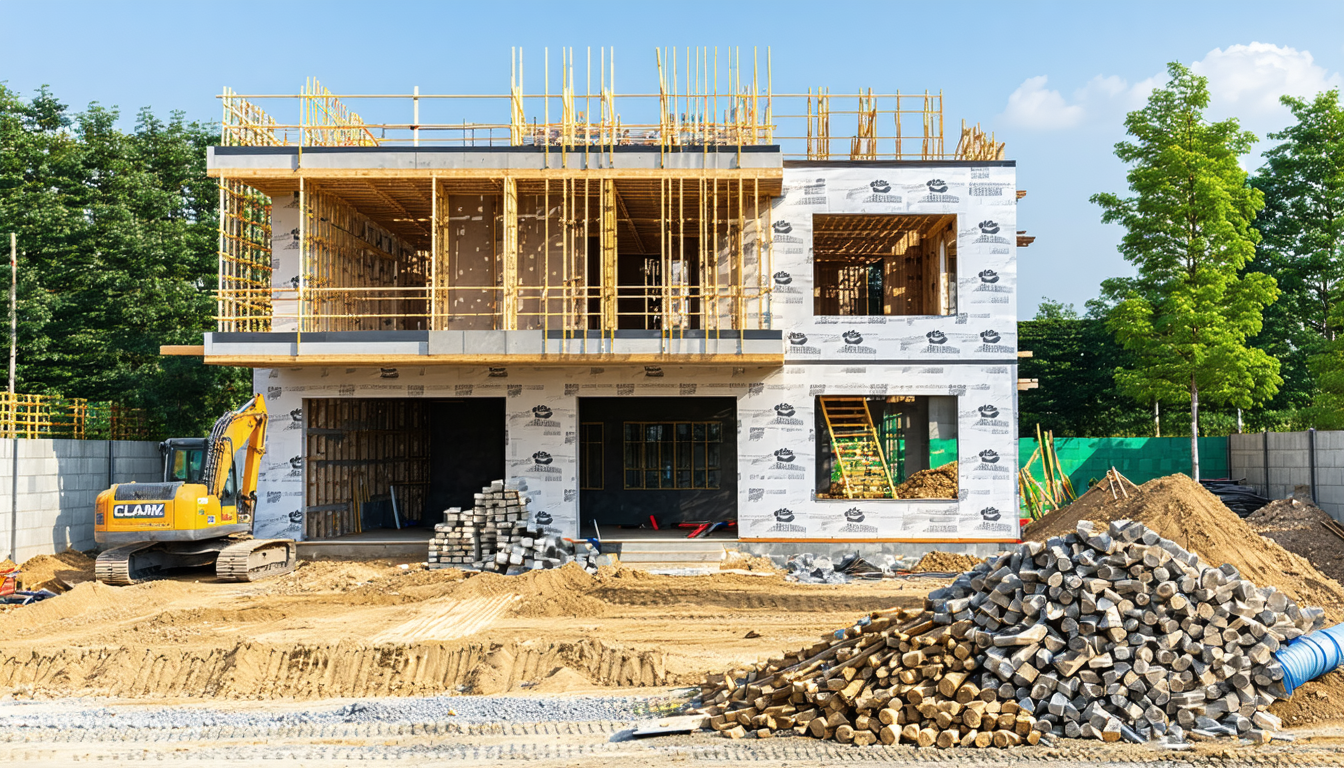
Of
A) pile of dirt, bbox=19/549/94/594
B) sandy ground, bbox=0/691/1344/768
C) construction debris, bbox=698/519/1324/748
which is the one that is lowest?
pile of dirt, bbox=19/549/94/594

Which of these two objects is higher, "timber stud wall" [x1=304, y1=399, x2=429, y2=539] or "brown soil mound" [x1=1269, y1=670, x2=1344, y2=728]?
"timber stud wall" [x1=304, y1=399, x2=429, y2=539]

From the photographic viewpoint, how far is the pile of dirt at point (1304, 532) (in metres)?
19.2

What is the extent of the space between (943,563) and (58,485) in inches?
676

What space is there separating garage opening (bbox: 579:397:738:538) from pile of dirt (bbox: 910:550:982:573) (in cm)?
658

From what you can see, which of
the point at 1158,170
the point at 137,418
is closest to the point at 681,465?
the point at 137,418

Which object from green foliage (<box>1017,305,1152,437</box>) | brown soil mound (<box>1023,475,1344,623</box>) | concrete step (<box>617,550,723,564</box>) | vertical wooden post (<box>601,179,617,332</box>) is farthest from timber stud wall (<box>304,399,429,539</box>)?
green foliage (<box>1017,305,1152,437</box>)

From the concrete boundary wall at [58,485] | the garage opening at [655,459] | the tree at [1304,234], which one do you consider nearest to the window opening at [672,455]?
the garage opening at [655,459]

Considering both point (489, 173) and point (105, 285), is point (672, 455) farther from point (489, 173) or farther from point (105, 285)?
point (105, 285)

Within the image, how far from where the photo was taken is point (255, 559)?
1862 centimetres

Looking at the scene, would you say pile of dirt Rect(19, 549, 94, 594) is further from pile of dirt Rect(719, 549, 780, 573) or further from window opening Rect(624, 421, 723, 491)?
window opening Rect(624, 421, 723, 491)

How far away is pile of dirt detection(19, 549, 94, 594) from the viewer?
60.5 ft

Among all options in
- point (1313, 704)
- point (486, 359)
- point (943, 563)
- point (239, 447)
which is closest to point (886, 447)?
point (943, 563)

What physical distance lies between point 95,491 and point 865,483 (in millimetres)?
15942

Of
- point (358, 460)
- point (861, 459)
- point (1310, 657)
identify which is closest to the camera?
point (1310, 657)
